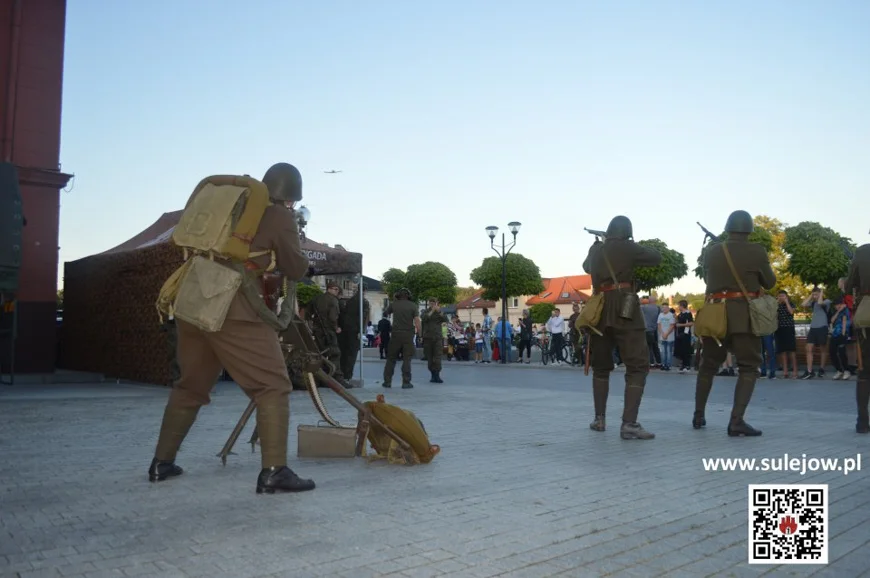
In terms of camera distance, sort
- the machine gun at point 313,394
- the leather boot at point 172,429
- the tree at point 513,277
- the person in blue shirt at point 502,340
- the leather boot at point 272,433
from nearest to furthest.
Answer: the leather boot at point 272,433
the leather boot at point 172,429
the machine gun at point 313,394
the person in blue shirt at point 502,340
the tree at point 513,277

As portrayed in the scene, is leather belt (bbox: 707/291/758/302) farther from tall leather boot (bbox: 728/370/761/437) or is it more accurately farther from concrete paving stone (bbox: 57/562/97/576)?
concrete paving stone (bbox: 57/562/97/576)

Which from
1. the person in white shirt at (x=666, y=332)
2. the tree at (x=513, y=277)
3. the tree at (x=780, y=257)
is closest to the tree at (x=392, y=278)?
the tree at (x=513, y=277)

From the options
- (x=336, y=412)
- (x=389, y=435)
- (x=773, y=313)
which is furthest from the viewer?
(x=336, y=412)

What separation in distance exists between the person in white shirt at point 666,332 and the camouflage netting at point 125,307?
27.6ft

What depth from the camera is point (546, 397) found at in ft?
37.6

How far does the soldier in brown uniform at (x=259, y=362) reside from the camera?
4.36 metres

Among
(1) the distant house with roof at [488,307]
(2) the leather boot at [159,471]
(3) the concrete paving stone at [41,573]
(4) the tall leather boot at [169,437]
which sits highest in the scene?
(1) the distant house with roof at [488,307]

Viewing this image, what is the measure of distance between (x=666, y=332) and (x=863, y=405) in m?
11.7

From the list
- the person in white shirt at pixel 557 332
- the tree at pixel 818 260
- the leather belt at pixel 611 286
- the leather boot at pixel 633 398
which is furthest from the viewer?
the tree at pixel 818 260

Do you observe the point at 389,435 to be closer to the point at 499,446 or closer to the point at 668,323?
the point at 499,446

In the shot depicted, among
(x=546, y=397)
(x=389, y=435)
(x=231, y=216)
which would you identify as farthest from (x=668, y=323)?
(x=231, y=216)

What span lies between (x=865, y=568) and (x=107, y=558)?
3.07m

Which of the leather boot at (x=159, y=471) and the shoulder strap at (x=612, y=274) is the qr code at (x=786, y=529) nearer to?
the leather boot at (x=159, y=471)

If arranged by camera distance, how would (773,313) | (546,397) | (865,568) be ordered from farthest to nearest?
1. (546,397)
2. (773,313)
3. (865,568)
